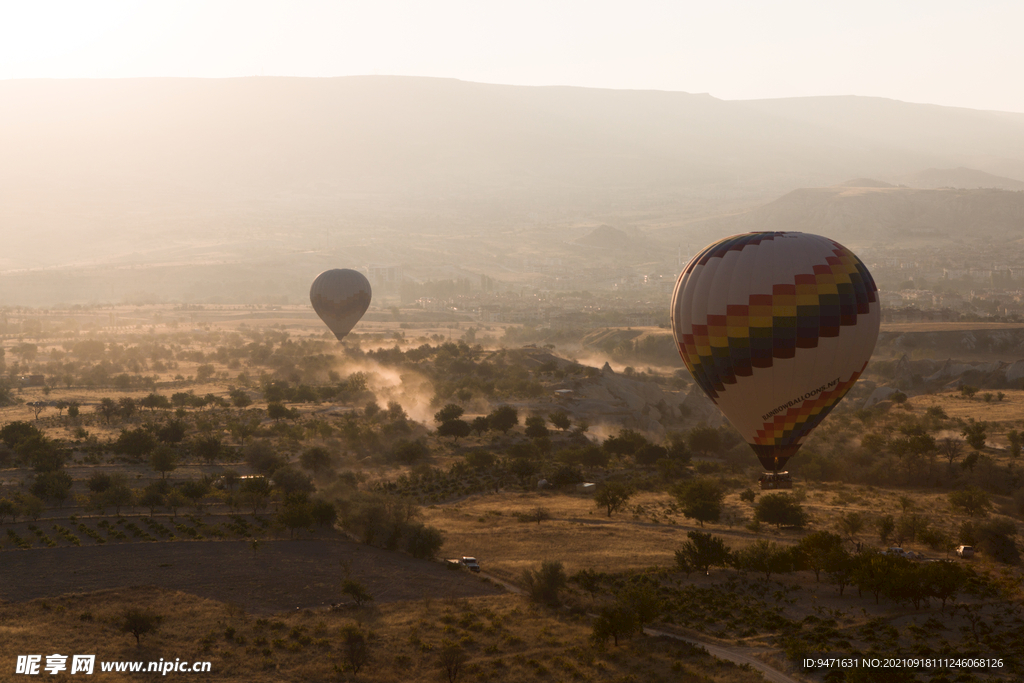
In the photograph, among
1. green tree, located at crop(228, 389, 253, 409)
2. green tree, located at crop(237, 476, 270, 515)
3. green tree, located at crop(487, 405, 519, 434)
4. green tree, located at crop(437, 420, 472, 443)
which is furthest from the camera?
green tree, located at crop(228, 389, 253, 409)

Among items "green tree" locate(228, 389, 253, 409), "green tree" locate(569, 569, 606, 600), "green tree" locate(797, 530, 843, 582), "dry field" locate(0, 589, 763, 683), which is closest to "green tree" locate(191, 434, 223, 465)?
"green tree" locate(228, 389, 253, 409)

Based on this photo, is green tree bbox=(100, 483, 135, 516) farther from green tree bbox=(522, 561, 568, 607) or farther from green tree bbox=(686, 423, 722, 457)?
green tree bbox=(686, 423, 722, 457)

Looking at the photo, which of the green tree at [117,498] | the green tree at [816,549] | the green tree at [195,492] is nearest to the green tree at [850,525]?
the green tree at [816,549]

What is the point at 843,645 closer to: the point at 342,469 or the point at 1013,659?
the point at 1013,659

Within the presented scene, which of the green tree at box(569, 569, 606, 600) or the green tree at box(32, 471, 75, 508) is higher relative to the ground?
the green tree at box(32, 471, 75, 508)

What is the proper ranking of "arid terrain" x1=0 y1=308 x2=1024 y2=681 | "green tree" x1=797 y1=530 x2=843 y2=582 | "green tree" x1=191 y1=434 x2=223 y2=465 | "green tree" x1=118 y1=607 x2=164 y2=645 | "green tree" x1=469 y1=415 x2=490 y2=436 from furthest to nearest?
"green tree" x1=469 y1=415 x2=490 y2=436 → "green tree" x1=191 y1=434 x2=223 y2=465 → "green tree" x1=797 y1=530 x2=843 y2=582 → "arid terrain" x1=0 y1=308 x2=1024 y2=681 → "green tree" x1=118 y1=607 x2=164 y2=645
